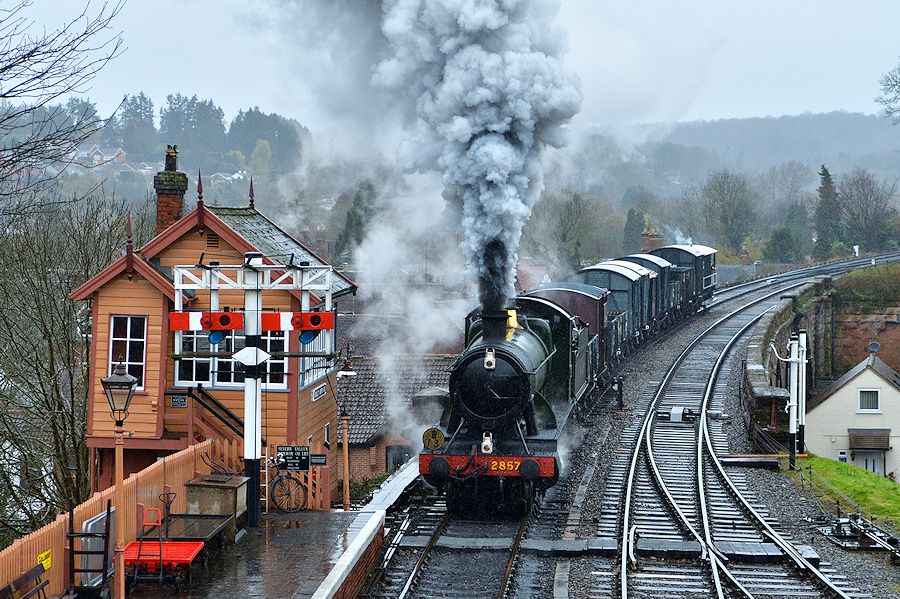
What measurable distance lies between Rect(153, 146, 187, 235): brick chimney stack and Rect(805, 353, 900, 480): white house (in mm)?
22405

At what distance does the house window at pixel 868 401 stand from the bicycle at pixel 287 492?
23.2 meters

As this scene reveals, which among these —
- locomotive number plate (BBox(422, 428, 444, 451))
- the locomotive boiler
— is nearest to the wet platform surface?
locomotive number plate (BBox(422, 428, 444, 451))

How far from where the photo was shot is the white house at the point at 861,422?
2911 cm

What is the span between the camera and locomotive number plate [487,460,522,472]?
39.5ft

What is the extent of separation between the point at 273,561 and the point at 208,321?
2.82 meters

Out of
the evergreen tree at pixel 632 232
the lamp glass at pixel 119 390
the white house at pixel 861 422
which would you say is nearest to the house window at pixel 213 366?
the lamp glass at pixel 119 390

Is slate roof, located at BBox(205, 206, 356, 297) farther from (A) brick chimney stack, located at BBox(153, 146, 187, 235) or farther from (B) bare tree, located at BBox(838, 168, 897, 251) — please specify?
(B) bare tree, located at BBox(838, 168, 897, 251)

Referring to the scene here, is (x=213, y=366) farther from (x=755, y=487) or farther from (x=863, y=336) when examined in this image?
(x=863, y=336)

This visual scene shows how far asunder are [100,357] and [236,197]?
7306cm

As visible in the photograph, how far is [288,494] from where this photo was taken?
12.0 meters

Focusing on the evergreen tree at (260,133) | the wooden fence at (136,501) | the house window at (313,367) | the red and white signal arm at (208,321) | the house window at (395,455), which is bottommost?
the house window at (395,455)

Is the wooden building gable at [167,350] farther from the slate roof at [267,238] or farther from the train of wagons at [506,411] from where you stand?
the train of wagons at [506,411]

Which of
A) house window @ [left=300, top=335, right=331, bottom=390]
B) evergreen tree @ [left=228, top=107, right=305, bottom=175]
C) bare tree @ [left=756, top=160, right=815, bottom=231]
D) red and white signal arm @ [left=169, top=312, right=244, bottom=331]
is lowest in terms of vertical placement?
house window @ [left=300, top=335, right=331, bottom=390]

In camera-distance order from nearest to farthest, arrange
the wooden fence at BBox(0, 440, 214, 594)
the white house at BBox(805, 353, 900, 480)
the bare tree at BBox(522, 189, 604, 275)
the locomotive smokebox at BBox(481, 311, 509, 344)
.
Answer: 1. the wooden fence at BBox(0, 440, 214, 594)
2. the locomotive smokebox at BBox(481, 311, 509, 344)
3. the white house at BBox(805, 353, 900, 480)
4. the bare tree at BBox(522, 189, 604, 275)
